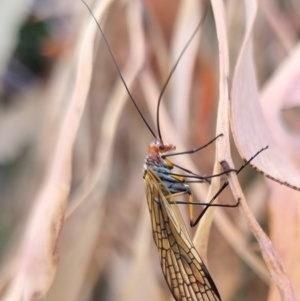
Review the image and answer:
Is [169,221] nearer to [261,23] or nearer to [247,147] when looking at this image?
[247,147]

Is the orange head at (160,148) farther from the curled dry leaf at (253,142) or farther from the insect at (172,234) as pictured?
the curled dry leaf at (253,142)

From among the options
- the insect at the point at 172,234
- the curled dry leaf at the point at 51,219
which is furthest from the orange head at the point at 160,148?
the curled dry leaf at the point at 51,219

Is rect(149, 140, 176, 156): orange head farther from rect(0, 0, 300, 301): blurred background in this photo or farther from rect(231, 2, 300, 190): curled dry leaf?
rect(231, 2, 300, 190): curled dry leaf

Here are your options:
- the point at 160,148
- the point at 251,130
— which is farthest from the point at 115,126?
the point at 251,130

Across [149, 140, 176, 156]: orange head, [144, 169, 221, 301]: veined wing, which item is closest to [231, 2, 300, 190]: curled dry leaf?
[144, 169, 221, 301]: veined wing

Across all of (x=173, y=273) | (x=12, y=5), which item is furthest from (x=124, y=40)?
(x=173, y=273)

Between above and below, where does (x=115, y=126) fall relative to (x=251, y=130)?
above

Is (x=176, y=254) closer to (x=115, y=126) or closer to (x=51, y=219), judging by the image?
(x=51, y=219)
